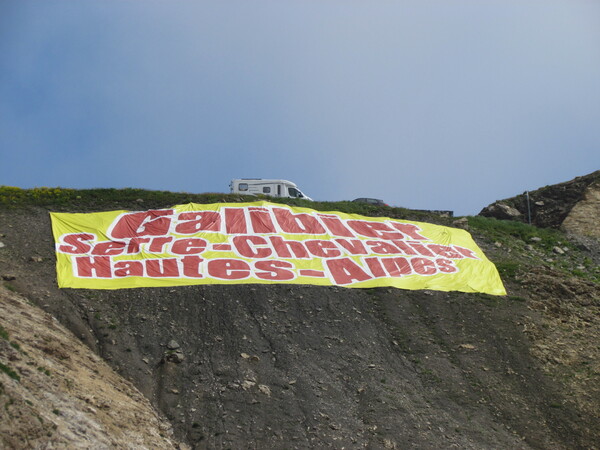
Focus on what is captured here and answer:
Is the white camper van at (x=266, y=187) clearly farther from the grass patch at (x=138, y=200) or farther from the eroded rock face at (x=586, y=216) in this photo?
the eroded rock face at (x=586, y=216)

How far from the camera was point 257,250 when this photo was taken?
28609 millimetres

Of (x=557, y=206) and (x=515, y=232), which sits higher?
(x=557, y=206)

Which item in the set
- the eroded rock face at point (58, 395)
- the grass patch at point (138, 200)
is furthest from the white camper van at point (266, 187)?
the eroded rock face at point (58, 395)

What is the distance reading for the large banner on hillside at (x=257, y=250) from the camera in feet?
84.6

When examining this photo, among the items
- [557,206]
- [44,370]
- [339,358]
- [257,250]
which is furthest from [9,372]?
[557,206]

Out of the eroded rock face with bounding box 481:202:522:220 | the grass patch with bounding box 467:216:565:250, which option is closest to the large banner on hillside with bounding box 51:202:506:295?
the grass patch with bounding box 467:216:565:250

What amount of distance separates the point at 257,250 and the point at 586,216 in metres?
24.8

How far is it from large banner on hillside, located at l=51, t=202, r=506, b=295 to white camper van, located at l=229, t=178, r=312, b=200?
9142 millimetres

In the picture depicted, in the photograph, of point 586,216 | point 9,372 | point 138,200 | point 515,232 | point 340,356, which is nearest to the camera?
point 9,372

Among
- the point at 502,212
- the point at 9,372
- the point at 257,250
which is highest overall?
the point at 502,212

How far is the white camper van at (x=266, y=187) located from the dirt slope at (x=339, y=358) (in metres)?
16.3

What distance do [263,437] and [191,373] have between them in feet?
11.7

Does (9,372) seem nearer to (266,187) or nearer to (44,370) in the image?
(44,370)

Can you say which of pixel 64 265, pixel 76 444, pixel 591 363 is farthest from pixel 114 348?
pixel 591 363
